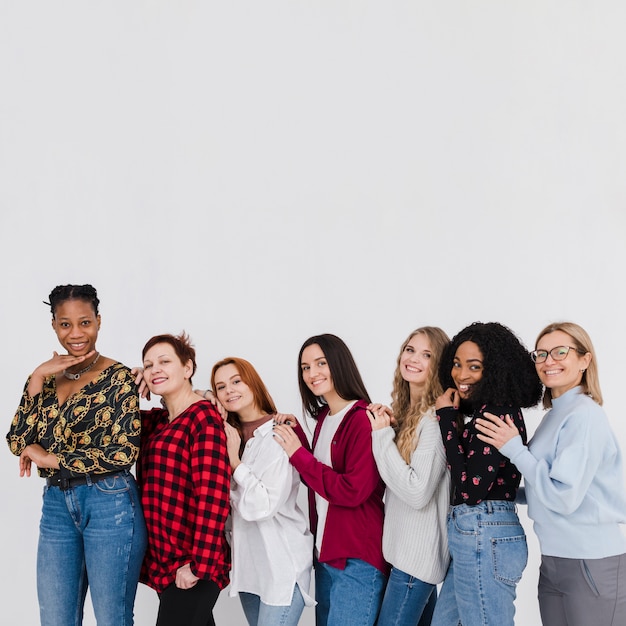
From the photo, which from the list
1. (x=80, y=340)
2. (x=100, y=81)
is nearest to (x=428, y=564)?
(x=80, y=340)

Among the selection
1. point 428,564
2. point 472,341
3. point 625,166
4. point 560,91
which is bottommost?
point 428,564

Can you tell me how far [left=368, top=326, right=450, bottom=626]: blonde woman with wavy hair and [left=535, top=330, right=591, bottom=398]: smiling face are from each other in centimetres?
48

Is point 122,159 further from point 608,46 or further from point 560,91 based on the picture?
point 608,46

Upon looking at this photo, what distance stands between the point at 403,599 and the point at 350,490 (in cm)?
50

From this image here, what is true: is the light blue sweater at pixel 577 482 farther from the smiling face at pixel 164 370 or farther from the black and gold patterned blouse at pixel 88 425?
the black and gold patterned blouse at pixel 88 425

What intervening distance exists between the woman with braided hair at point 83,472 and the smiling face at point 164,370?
0.10 metres

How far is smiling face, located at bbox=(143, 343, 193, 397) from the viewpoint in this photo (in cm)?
325

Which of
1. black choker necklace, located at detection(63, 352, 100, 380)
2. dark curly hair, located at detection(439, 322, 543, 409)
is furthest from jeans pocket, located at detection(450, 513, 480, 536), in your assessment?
black choker necklace, located at detection(63, 352, 100, 380)

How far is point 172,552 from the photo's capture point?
3096 millimetres

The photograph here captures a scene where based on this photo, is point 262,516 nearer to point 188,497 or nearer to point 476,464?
point 188,497

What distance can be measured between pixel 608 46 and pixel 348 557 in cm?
419

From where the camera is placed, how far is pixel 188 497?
10.3ft

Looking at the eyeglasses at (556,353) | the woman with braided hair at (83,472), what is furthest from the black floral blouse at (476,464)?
the woman with braided hair at (83,472)

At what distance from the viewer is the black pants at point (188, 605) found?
10.0ft
